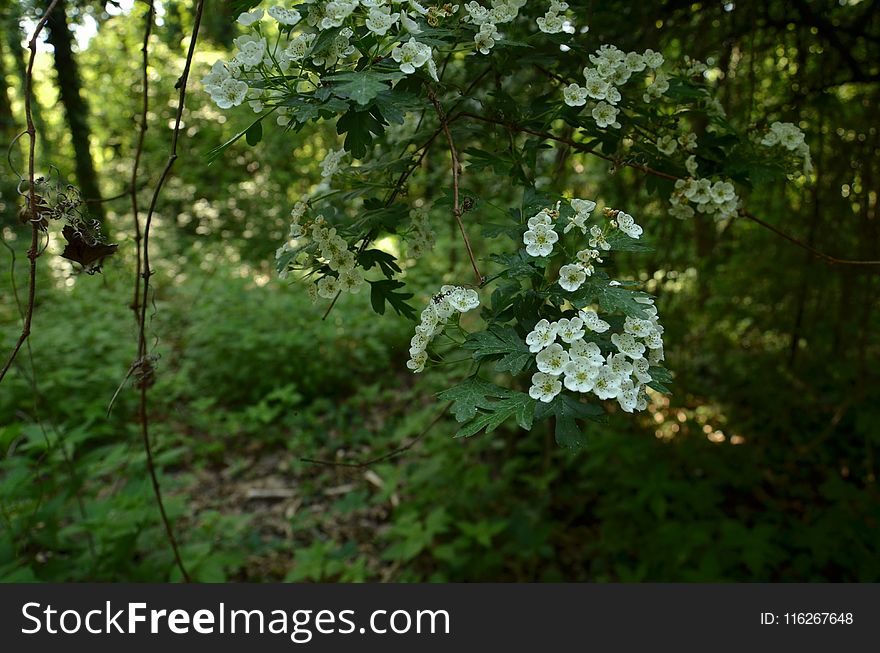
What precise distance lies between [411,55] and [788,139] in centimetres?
89

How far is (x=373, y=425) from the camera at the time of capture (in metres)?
3.94

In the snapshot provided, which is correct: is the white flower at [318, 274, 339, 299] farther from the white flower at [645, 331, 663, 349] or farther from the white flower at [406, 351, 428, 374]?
the white flower at [645, 331, 663, 349]

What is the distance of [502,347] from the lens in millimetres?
961

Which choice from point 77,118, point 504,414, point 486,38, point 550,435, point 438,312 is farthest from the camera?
point 77,118

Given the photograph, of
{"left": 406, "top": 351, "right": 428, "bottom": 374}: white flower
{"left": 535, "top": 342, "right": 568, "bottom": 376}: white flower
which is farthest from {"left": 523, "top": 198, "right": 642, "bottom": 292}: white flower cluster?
{"left": 406, "top": 351, "right": 428, "bottom": 374}: white flower

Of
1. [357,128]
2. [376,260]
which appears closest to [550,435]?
[376,260]

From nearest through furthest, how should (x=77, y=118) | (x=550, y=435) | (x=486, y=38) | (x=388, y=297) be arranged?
(x=486, y=38)
(x=388, y=297)
(x=550, y=435)
(x=77, y=118)

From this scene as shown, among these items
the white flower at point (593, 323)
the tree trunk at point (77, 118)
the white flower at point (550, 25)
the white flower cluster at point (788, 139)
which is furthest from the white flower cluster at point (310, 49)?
the tree trunk at point (77, 118)

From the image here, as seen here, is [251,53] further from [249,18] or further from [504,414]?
[504,414]

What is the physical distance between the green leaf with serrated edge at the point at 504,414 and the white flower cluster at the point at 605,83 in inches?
23.7

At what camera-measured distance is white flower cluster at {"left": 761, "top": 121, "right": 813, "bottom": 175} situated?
1.42m

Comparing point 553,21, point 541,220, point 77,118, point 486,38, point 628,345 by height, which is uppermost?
point 77,118

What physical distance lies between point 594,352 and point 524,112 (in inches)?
A: 24.4

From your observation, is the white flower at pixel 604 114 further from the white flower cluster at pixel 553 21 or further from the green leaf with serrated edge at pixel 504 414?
the green leaf with serrated edge at pixel 504 414
